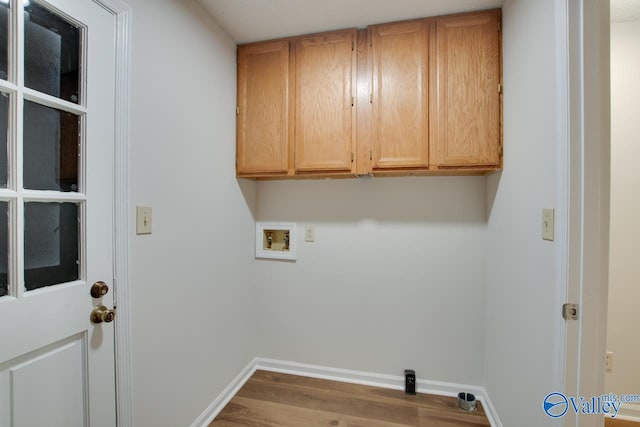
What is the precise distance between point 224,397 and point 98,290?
1248 mm

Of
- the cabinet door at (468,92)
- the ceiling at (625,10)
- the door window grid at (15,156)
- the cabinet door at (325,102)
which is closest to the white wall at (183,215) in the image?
the door window grid at (15,156)

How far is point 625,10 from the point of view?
1600 mm

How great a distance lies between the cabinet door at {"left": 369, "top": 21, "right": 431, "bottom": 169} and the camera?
167 cm

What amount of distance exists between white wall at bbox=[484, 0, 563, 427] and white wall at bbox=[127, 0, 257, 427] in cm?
169

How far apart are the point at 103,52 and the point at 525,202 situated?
6.34ft

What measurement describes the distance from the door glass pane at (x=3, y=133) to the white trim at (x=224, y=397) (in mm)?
1513

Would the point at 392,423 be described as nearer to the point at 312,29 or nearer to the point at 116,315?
the point at 116,315

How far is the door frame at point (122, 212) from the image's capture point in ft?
3.56

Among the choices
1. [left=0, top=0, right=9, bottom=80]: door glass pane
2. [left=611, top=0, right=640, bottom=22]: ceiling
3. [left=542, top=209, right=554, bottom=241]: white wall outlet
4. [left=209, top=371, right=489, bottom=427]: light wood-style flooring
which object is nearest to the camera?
[left=0, top=0, right=9, bottom=80]: door glass pane

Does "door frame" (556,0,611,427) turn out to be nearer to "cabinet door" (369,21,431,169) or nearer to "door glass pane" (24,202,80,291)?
"cabinet door" (369,21,431,169)

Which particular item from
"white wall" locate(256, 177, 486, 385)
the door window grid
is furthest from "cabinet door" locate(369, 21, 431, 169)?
the door window grid

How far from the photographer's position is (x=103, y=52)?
3.40 ft

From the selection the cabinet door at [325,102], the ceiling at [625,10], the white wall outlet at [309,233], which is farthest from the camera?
the white wall outlet at [309,233]

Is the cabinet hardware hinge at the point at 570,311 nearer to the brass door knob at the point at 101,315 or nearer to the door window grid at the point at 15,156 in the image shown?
the brass door knob at the point at 101,315
